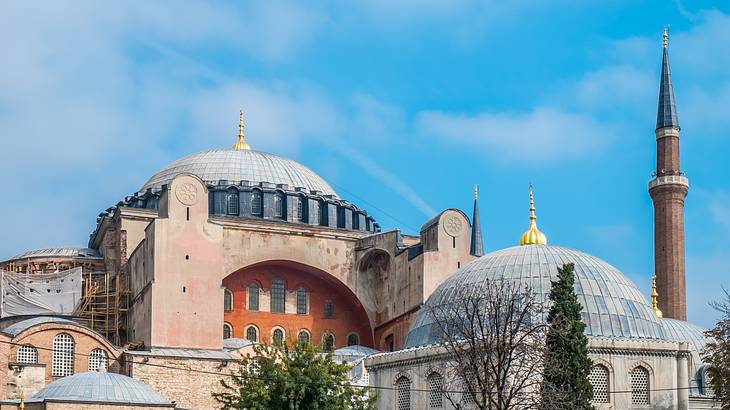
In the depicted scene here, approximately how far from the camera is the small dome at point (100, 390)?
1443 inches

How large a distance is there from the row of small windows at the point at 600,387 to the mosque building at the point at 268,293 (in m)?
0.05

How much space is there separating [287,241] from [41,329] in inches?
380

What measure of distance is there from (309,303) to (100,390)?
1250 cm

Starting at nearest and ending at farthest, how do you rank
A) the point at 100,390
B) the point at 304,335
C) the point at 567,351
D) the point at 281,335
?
the point at 567,351 → the point at 100,390 → the point at 281,335 → the point at 304,335

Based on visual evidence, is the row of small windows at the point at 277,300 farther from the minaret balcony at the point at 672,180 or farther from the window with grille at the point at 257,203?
the minaret balcony at the point at 672,180

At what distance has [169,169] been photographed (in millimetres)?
53156

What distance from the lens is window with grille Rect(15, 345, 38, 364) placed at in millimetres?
40375

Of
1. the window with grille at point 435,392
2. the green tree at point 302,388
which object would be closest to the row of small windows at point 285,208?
the window with grille at point 435,392

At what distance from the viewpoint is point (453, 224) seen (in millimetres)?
45062

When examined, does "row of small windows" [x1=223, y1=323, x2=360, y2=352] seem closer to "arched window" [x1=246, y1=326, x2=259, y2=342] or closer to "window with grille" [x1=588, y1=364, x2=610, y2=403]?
"arched window" [x1=246, y1=326, x2=259, y2=342]

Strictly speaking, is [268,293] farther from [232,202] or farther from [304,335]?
[232,202]

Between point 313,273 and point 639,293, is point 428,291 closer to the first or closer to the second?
point 313,273

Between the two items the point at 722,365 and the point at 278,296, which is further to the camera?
the point at 278,296

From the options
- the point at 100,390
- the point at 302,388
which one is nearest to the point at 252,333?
the point at 100,390
